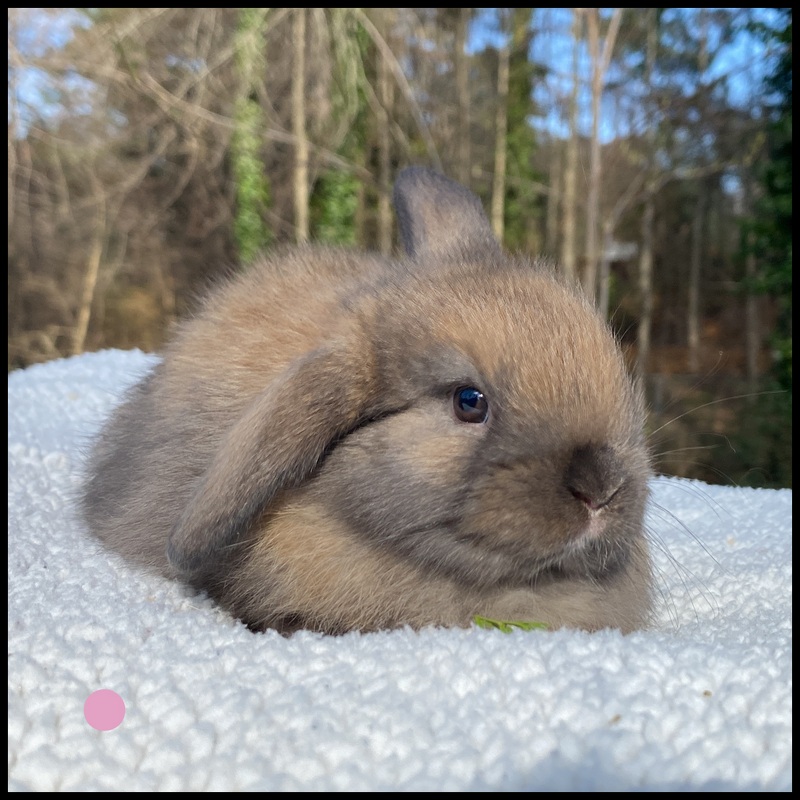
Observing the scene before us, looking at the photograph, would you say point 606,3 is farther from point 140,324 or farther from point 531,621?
point 140,324

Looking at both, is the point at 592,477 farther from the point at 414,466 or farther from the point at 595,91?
the point at 595,91

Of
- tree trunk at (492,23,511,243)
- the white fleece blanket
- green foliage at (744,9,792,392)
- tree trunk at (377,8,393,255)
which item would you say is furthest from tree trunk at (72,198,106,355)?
the white fleece blanket

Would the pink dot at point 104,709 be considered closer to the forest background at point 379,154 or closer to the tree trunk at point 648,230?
the forest background at point 379,154

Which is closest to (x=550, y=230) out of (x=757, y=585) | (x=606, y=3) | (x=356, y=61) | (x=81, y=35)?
(x=356, y=61)

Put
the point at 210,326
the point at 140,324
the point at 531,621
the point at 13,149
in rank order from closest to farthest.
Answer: the point at 531,621
the point at 210,326
the point at 13,149
the point at 140,324

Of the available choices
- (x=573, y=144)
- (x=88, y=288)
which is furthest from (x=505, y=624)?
(x=88, y=288)

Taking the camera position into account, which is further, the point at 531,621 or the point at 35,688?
the point at 531,621

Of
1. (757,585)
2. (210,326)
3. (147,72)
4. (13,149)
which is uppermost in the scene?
(147,72)
